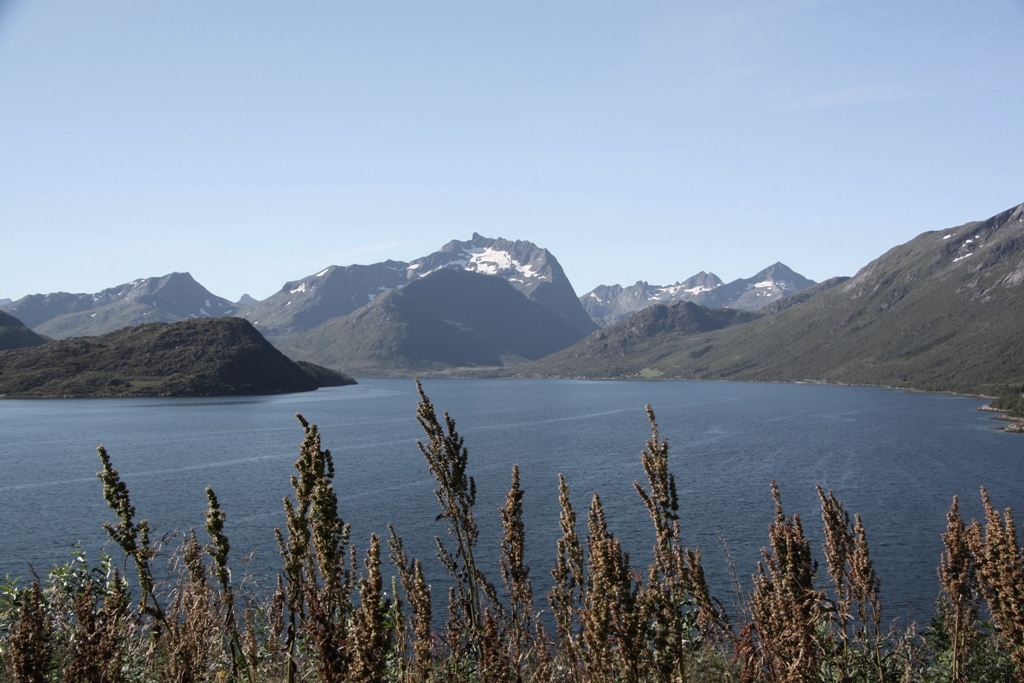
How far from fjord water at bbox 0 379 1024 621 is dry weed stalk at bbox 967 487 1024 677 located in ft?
18.3

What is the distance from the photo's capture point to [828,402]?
613 ft

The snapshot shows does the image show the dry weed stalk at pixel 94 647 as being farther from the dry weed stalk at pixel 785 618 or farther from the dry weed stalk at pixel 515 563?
the dry weed stalk at pixel 785 618

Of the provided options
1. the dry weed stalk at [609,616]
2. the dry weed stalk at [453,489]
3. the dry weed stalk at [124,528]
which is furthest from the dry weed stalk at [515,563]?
the dry weed stalk at [124,528]

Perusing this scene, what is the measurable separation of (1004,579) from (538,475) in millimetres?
69707

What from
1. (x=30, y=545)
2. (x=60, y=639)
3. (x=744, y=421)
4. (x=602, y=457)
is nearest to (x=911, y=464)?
(x=602, y=457)

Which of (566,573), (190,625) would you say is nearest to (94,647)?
(190,625)

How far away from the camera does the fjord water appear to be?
45375mm

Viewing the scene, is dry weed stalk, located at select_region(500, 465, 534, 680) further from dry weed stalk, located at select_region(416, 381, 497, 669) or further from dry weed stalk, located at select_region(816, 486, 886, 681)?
dry weed stalk, located at select_region(816, 486, 886, 681)

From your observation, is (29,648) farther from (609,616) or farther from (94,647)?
(609,616)

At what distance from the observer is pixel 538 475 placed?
7556cm

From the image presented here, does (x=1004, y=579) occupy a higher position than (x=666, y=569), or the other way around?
(x=666, y=569)

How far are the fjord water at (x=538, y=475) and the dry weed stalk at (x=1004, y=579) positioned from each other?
559 cm

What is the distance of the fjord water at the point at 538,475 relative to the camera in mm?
45375

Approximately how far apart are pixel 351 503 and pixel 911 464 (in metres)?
63.1
